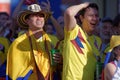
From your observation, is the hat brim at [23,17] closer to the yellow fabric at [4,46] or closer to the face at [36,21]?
the face at [36,21]

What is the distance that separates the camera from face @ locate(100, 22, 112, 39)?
5.14 m

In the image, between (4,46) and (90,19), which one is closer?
(90,19)

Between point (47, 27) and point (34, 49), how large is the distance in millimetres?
1171

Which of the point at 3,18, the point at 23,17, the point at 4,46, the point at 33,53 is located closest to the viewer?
the point at 33,53

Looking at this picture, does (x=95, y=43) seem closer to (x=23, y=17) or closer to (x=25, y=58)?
(x=25, y=58)

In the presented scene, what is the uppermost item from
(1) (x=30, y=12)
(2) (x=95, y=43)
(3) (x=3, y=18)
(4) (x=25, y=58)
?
(1) (x=30, y=12)

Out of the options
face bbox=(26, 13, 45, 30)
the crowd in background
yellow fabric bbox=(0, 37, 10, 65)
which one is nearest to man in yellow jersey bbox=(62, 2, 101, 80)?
the crowd in background

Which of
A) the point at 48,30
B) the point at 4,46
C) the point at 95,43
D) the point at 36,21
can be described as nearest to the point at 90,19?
the point at 95,43

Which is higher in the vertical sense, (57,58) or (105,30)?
(105,30)

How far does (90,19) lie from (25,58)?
29.2 inches

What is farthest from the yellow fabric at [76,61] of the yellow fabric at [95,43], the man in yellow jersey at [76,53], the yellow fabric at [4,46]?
the yellow fabric at [4,46]

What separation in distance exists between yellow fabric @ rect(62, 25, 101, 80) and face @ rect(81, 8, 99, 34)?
20cm

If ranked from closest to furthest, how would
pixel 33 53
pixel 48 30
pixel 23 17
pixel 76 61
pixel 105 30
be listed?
pixel 76 61 → pixel 33 53 → pixel 23 17 → pixel 105 30 → pixel 48 30

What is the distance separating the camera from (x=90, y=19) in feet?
14.1
